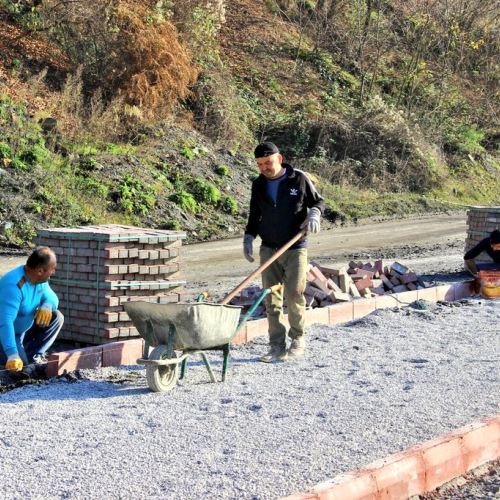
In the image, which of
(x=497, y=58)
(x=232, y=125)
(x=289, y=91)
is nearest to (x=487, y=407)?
(x=232, y=125)

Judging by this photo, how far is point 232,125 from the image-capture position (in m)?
23.1

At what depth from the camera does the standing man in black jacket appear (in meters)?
7.74

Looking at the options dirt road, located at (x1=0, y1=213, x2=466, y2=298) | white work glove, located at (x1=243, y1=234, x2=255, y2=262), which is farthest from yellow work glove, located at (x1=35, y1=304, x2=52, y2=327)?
dirt road, located at (x1=0, y1=213, x2=466, y2=298)

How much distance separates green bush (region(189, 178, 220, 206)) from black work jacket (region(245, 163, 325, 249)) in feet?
36.5

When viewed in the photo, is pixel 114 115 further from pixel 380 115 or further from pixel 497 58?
pixel 497 58

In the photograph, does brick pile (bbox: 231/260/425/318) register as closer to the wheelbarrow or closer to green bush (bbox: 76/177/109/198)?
the wheelbarrow

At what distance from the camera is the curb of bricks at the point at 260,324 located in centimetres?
728

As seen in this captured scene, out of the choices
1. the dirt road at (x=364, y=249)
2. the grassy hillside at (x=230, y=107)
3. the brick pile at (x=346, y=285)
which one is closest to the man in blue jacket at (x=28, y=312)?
the brick pile at (x=346, y=285)

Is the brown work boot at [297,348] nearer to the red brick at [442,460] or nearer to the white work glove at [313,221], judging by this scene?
the white work glove at [313,221]

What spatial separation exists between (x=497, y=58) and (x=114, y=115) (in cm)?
1916

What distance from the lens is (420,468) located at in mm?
5035

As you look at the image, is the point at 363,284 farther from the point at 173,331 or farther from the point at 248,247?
the point at 173,331

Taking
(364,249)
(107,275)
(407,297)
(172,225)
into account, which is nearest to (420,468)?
(107,275)

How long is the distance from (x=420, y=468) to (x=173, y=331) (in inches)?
89.1
